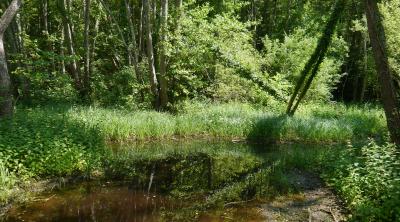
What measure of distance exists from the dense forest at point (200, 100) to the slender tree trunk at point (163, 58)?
48mm

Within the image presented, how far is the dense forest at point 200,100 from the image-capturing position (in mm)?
7754

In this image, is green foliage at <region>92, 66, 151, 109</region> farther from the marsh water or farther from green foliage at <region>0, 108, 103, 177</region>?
green foliage at <region>0, 108, 103, 177</region>

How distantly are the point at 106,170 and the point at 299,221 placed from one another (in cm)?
476

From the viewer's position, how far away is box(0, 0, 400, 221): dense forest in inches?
305

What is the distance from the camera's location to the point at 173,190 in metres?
8.04

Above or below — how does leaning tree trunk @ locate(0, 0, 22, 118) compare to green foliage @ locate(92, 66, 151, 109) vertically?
above

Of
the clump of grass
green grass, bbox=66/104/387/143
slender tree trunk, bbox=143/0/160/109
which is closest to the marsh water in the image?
the clump of grass

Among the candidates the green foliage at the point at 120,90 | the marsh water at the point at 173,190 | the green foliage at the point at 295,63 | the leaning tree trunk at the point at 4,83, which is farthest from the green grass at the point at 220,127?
the green foliage at the point at 295,63

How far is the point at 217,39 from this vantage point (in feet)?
61.8

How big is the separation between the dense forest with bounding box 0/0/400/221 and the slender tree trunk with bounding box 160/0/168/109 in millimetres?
48

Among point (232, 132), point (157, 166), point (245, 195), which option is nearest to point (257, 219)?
point (245, 195)

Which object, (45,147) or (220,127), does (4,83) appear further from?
(220,127)

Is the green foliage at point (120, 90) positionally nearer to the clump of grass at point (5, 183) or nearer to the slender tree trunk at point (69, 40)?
the slender tree trunk at point (69, 40)

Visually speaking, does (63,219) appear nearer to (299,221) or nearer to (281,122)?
(299,221)
